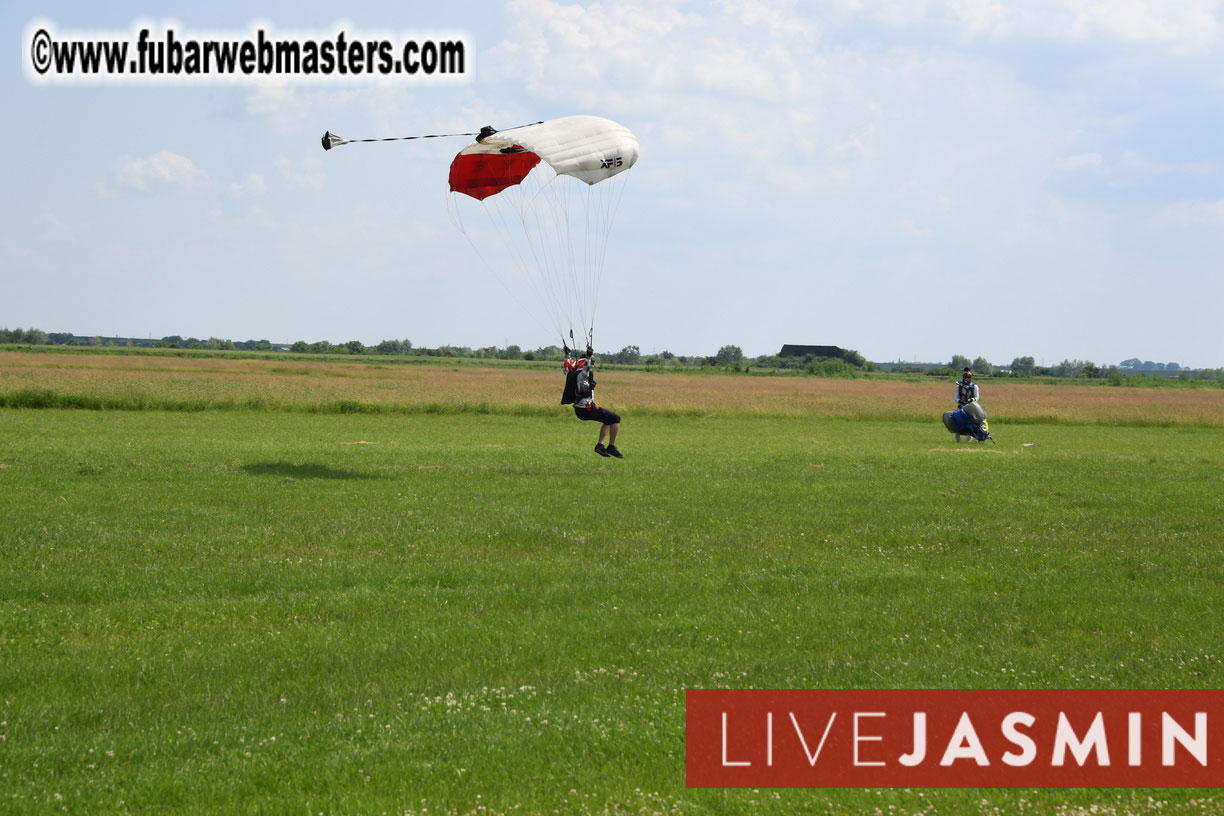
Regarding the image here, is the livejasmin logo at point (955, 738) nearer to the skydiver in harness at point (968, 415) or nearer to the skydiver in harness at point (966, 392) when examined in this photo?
the skydiver in harness at point (966, 392)

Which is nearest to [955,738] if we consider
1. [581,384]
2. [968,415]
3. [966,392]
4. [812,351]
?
[581,384]

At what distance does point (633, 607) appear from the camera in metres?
10.8

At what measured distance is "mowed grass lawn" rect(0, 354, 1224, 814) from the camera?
6430mm

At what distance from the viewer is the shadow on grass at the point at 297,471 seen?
21953 millimetres

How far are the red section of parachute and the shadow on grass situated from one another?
7.36 metres

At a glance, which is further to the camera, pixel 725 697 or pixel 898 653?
pixel 898 653

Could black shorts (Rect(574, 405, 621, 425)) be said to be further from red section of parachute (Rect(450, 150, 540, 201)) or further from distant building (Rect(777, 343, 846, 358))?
distant building (Rect(777, 343, 846, 358))

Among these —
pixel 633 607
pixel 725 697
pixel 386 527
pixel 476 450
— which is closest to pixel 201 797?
pixel 725 697

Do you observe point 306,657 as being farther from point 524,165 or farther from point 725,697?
point 524,165

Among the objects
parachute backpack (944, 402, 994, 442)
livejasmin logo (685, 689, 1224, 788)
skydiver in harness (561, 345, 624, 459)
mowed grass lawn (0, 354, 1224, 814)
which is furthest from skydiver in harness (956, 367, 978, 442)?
livejasmin logo (685, 689, 1224, 788)

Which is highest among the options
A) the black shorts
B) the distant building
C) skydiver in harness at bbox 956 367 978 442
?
the distant building

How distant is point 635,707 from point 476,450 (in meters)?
20.9

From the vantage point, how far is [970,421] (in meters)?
34.6

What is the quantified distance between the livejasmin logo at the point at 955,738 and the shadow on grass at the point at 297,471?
1588 cm
